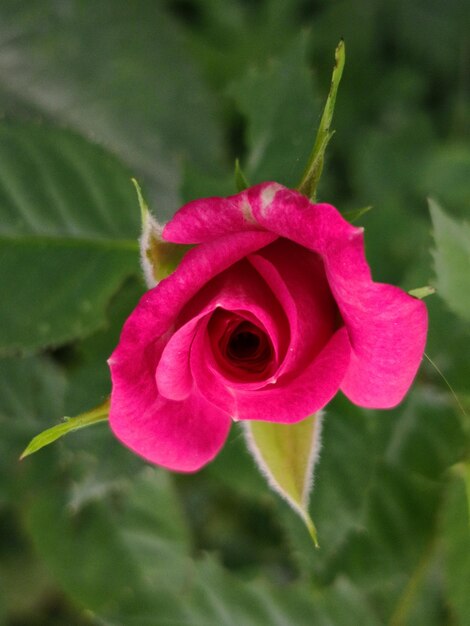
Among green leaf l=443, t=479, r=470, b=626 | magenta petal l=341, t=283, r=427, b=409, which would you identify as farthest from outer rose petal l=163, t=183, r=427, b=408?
green leaf l=443, t=479, r=470, b=626

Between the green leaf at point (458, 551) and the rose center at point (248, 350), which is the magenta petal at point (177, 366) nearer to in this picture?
the rose center at point (248, 350)

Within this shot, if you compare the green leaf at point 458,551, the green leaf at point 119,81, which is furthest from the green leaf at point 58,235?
the green leaf at point 458,551

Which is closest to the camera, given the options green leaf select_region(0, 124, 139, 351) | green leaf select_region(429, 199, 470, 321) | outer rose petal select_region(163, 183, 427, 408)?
outer rose petal select_region(163, 183, 427, 408)

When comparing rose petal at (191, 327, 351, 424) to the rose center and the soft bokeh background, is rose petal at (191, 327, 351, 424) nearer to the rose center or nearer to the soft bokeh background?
the rose center

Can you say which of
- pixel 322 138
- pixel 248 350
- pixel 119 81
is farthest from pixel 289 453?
pixel 119 81

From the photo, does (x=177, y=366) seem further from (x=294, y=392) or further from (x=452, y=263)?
(x=452, y=263)

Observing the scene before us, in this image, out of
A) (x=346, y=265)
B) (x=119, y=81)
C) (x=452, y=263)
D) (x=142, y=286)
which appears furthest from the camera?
(x=119, y=81)
